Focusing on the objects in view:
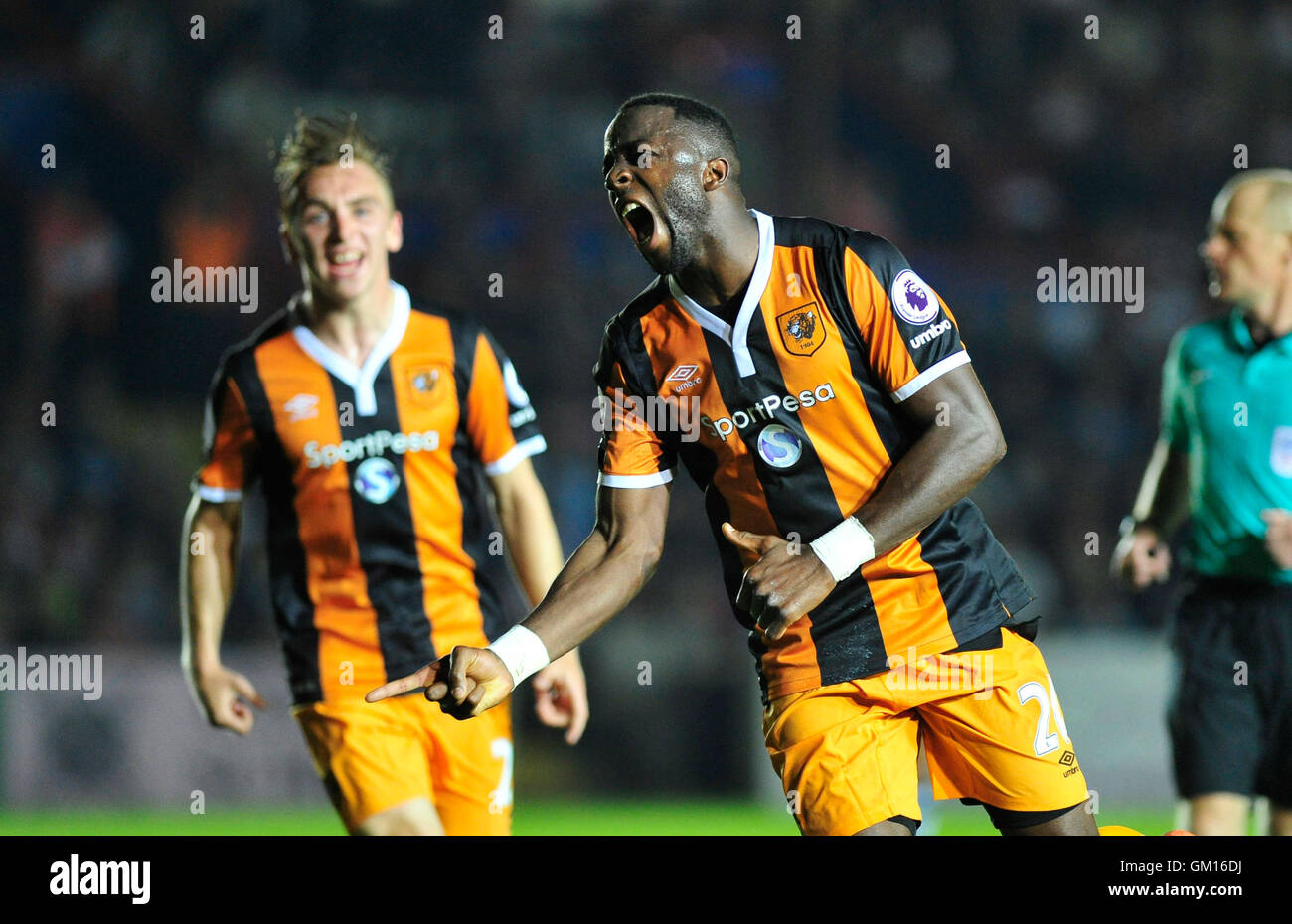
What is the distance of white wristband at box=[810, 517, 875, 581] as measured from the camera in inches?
122

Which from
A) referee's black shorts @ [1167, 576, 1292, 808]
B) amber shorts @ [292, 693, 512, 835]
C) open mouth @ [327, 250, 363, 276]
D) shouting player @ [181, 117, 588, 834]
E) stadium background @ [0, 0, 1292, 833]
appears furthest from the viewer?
stadium background @ [0, 0, 1292, 833]

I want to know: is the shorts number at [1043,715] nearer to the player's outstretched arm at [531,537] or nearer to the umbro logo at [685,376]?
the umbro logo at [685,376]

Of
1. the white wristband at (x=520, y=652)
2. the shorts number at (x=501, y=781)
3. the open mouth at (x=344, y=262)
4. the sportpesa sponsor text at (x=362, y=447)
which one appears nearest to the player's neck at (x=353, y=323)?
the open mouth at (x=344, y=262)

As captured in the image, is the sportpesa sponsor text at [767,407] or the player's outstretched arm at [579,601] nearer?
the player's outstretched arm at [579,601]

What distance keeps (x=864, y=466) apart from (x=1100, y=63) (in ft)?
38.6

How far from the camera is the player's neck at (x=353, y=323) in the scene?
14.7 feet

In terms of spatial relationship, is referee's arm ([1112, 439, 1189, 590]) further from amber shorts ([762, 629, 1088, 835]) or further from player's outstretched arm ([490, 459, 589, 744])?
player's outstretched arm ([490, 459, 589, 744])

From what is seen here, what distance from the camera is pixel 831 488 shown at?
3340mm

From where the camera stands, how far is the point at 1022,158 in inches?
532

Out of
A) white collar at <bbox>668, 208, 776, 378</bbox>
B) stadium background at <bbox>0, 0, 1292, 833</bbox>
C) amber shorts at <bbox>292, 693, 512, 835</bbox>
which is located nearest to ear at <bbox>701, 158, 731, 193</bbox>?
white collar at <bbox>668, 208, 776, 378</bbox>

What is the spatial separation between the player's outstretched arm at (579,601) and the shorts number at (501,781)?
0.97 meters

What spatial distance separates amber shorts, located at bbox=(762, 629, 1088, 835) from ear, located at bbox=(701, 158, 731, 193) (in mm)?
1140

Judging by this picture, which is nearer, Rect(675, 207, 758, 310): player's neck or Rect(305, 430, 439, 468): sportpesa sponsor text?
Rect(675, 207, 758, 310): player's neck

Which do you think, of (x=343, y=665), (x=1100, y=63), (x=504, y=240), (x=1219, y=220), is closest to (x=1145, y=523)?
(x=1219, y=220)
